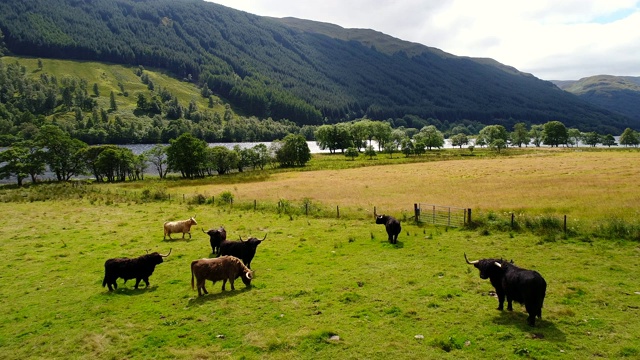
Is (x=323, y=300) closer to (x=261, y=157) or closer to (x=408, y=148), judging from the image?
(x=261, y=157)

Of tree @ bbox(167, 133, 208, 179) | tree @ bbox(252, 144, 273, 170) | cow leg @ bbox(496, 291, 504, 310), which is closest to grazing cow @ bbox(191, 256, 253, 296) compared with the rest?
cow leg @ bbox(496, 291, 504, 310)

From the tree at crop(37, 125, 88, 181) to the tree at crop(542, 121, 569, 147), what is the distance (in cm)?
19846

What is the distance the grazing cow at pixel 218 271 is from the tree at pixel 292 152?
95494 mm

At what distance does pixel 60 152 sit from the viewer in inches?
3354

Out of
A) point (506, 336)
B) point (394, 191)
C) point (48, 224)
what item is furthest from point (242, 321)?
point (394, 191)

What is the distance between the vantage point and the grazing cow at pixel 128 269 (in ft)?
54.2

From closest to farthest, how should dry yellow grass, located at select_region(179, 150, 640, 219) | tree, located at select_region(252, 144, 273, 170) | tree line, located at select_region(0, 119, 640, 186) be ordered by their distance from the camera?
1. dry yellow grass, located at select_region(179, 150, 640, 219)
2. tree line, located at select_region(0, 119, 640, 186)
3. tree, located at select_region(252, 144, 273, 170)

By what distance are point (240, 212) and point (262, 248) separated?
13.9m

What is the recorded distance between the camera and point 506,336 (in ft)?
36.7

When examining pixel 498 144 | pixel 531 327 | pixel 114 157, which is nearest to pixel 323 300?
pixel 531 327

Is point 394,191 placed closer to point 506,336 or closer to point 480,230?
point 480,230

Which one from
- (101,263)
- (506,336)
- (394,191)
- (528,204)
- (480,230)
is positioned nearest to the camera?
(506,336)

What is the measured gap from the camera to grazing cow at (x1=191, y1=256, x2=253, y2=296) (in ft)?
50.3

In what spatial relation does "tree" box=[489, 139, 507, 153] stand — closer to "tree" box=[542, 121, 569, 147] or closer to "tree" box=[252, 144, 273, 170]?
"tree" box=[542, 121, 569, 147]
